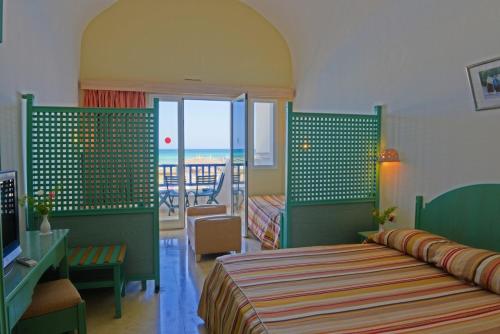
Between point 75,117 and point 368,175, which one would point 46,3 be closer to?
point 75,117

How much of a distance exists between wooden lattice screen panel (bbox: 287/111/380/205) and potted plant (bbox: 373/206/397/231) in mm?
243

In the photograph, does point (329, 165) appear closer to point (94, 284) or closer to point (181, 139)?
point (94, 284)

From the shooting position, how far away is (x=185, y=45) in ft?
16.8

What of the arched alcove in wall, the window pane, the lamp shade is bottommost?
the lamp shade

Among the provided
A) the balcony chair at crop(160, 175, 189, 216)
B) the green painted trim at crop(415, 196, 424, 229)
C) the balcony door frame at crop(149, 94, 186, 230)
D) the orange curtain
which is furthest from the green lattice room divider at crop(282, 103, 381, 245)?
the balcony chair at crop(160, 175, 189, 216)

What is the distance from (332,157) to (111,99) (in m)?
3.29

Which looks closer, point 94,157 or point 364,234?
point 94,157

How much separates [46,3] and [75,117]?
1.21 meters

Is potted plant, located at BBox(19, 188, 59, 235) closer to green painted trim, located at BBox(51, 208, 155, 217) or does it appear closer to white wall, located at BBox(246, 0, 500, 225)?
green painted trim, located at BBox(51, 208, 155, 217)

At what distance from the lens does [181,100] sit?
5527 mm

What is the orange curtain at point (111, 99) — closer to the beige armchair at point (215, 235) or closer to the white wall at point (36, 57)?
the white wall at point (36, 57)

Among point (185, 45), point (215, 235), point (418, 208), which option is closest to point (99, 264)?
point (215, 235)

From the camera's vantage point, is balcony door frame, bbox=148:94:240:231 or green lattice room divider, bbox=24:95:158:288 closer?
green lattice room divider, bbox=24:95:158:288

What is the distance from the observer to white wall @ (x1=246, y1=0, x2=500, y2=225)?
2.48 meters
